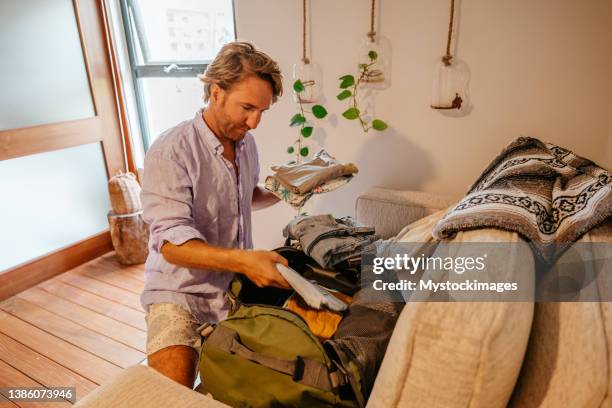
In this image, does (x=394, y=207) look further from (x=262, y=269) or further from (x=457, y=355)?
(x=457, y=355)

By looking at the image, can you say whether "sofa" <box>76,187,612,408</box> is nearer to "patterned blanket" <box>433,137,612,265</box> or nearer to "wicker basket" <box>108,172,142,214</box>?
"patterned blanket" <box>433,137,612,265</box>

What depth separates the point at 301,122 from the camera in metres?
1.98

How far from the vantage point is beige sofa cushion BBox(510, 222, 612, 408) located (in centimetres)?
49

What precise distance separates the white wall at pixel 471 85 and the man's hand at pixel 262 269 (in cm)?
113

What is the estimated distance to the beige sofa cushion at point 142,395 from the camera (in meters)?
0.60

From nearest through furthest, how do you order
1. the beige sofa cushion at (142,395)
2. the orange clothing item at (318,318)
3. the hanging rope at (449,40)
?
the beige sofa cushion at (142,395) < the orange clothing item at (318,318) < the hanging rope at (449,40)

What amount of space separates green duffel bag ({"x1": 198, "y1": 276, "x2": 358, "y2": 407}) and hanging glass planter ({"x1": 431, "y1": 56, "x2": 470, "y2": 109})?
1.29 meters

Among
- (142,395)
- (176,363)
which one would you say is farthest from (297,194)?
(142,395)

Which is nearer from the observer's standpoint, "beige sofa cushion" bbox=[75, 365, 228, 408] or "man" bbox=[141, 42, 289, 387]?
"beige sofa cushion" bbox=[75, 365, 228, 408]

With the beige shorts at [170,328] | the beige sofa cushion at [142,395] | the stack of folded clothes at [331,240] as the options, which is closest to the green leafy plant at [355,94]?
the stack of folded clothes at [331,240]

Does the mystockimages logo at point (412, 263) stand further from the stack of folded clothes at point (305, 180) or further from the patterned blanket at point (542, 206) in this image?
the stack of folded clothes at point (305, 180)

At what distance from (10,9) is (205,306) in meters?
2.26

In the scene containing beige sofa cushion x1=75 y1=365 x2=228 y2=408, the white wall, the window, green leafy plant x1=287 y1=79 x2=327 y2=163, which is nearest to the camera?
beige sofa cushion x1=75 y1=365 x2=228 y2=408

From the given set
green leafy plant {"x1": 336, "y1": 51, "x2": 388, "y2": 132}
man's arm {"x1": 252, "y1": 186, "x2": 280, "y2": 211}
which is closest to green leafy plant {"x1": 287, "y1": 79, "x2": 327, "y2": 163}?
green leafy plant {"x1": 336, "y1": 51, "x2": 388, "y2": 132}
